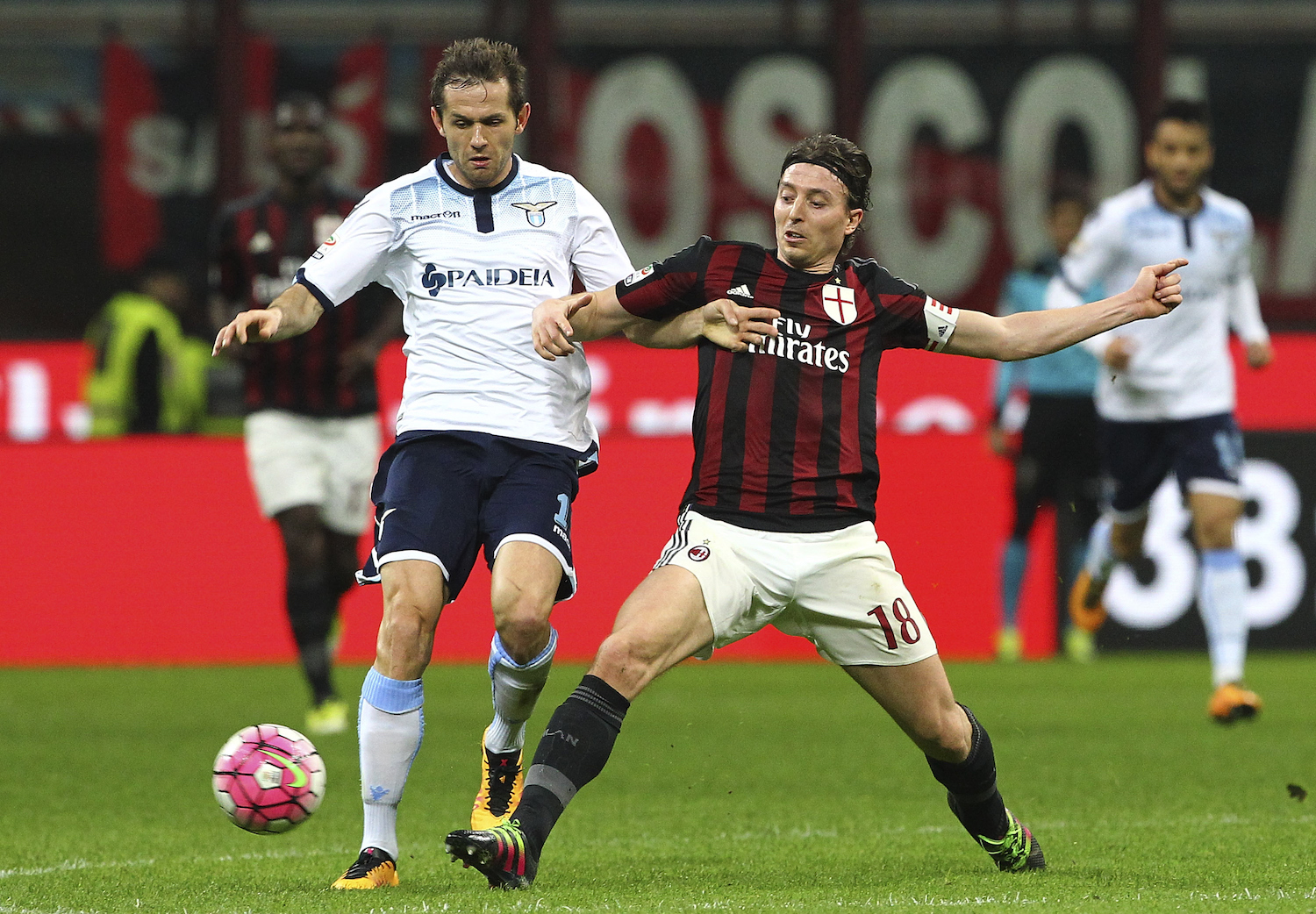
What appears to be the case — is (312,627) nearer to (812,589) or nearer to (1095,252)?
(1095,252)

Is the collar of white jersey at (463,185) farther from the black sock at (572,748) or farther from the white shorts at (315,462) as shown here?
the white shorts at (315,462)

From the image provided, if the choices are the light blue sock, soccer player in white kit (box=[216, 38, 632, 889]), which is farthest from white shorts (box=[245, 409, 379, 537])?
the light blue sock

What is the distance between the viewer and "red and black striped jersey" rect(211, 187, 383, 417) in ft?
28.7

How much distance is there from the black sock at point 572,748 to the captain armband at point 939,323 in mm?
1204

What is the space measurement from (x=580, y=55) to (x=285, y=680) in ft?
25.7

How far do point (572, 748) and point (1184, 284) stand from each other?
488 centimetres

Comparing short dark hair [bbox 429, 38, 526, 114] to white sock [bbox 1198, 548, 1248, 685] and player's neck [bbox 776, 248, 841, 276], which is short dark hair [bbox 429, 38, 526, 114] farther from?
white sock [bbox 1198, 548, 1248, 685]

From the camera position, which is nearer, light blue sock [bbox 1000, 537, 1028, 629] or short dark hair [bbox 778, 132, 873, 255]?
short dark hair [bbox 778, 132, 873, 255]

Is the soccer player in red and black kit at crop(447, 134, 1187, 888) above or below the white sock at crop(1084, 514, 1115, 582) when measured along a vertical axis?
above

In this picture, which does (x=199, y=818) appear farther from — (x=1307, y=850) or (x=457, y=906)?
(x=1307, y=850)

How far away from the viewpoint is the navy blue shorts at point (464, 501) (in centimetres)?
542

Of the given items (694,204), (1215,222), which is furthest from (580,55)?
(1215,222)

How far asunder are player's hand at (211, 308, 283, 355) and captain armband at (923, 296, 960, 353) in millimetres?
1605

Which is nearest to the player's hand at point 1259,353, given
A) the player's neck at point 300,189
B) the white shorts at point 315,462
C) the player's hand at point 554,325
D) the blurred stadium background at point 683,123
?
the white shorts at point 315,462
